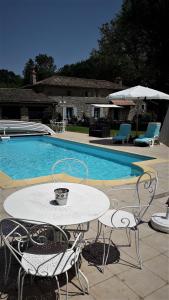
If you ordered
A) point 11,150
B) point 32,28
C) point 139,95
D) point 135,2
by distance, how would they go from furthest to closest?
point 135,2 < point 11,150 < point 139,95 < point 32,28

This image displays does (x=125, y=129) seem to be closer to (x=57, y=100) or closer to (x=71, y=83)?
(x=57, y=100)

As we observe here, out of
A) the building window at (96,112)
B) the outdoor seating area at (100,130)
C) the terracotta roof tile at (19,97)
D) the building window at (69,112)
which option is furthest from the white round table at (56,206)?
the building window at (96,112)

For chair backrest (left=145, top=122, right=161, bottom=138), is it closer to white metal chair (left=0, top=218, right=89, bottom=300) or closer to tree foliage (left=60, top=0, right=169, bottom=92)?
white metal chair (left=0, top=218, right=89, bottom=300)

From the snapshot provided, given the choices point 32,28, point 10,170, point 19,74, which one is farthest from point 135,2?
point 19,74

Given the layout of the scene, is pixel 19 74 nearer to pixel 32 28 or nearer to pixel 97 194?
pixel 32 28

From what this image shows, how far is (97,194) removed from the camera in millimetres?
2967

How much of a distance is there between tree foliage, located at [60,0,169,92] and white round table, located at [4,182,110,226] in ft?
69.2

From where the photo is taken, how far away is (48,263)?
7.22 feet

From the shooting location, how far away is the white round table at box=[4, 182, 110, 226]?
7.85 feet

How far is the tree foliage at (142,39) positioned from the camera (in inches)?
795

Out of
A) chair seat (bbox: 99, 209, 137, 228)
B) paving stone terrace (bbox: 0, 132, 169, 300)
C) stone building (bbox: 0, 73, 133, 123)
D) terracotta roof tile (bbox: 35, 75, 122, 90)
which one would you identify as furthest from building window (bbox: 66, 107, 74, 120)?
chair seat (bbox: 99, 209, 137, 228)

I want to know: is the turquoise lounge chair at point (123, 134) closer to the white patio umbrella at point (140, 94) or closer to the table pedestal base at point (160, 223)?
the white patio umbrella at point (140, 94)

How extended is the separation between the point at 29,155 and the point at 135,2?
54.5 ft

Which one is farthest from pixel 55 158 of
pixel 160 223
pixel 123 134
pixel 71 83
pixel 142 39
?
pixel 71 83
